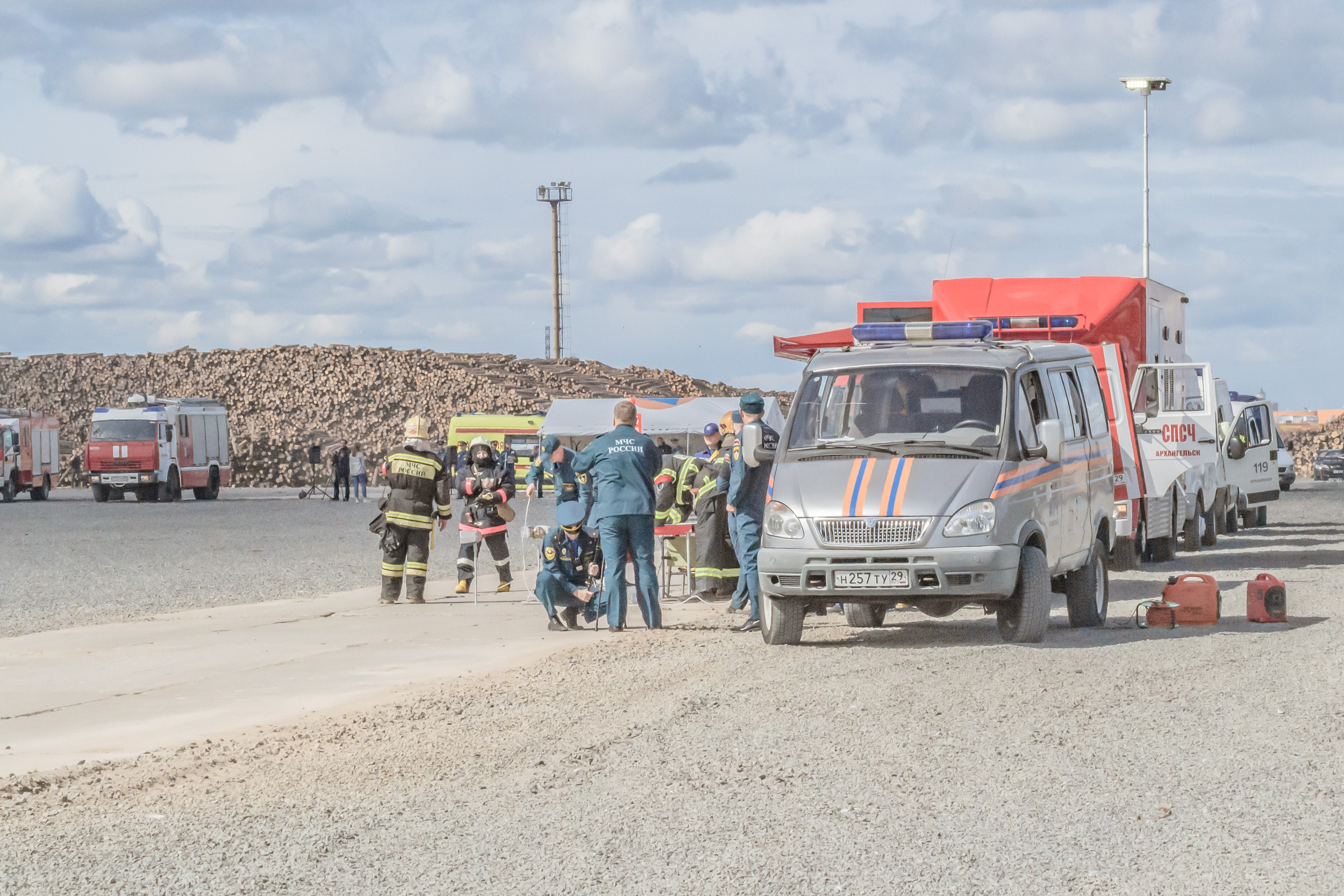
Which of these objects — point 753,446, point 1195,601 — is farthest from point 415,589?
point 1195,601

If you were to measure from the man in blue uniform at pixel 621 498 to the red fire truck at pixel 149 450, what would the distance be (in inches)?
1351

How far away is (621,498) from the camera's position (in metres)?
12.4

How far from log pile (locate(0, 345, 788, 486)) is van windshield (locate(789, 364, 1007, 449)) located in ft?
164

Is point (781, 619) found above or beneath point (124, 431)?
beneath

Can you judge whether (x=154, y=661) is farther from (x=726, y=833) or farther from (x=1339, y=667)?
(x=1339, y=667)

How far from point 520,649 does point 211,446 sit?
3946 centimetres

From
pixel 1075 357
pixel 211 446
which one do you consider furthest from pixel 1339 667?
pixel 211 446

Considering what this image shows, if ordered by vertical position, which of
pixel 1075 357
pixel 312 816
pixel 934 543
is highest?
pixel 1075 357

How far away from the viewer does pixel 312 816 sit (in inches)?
256

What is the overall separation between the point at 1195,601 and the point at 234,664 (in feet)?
23.3

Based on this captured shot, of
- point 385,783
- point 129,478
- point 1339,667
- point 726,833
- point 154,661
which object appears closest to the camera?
point 726,833

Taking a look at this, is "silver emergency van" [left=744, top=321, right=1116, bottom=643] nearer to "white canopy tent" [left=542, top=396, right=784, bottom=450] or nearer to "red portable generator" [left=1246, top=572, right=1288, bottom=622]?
"red portable generator" [left=1246, top=572, right=1288, bottom=622]

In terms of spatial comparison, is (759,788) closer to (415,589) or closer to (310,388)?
(415,589)

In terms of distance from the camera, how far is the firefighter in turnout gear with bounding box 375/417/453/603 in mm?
15211
